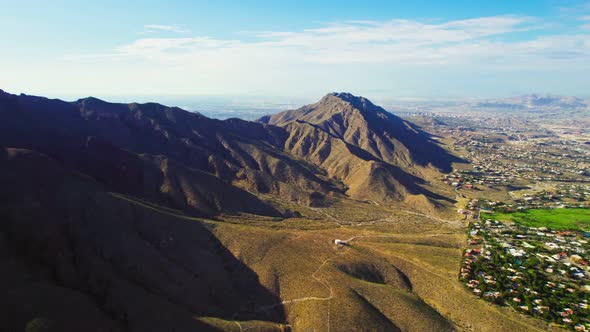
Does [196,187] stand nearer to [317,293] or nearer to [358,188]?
[317,293]

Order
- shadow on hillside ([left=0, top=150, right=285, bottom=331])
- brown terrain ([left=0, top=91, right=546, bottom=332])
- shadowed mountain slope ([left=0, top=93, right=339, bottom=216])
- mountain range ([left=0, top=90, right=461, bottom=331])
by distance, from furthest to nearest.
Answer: shadowed mountain slope ([left=0, top=93, right=339, bottom=216]) < shadow on hillside ([left=0, top=150, right=285, bottom=331]) < brown terrain ([left=0, top=91, right=546, bottom=332]) < mountain range ([left=0, top=90, right=461, bottom=331])

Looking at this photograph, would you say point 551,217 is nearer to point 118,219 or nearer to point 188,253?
point 188,253

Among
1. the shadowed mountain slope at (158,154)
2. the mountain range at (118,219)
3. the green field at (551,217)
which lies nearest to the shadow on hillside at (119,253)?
the mountain range at (118,219)

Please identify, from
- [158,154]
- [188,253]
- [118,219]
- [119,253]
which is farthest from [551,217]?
[158,154]

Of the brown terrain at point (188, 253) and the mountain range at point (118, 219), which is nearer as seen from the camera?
the mountain range at point (118, 219)

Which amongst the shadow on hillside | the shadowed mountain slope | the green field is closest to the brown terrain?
the shadow on hillside

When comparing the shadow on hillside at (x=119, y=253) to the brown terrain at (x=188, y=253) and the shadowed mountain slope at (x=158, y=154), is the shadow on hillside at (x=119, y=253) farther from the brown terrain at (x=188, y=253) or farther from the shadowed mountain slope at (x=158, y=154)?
the shadowed mountain slope at (x=158, y=154)

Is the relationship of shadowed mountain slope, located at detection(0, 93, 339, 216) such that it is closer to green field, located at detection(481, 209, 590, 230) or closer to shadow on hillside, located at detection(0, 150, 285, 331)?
shadow on hillside, located at detection(0, 150, 285, 331)

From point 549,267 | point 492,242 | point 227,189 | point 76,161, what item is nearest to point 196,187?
point 227,189

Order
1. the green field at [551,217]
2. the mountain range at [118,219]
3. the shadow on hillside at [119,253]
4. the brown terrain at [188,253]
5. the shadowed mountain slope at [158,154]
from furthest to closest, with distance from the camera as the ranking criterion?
the green field at [551,217], the shadowed mountain slope at [158,154], the shadow on hillside at [119,253], the brown terrain at [188,253], the mountain range at [118,219]
